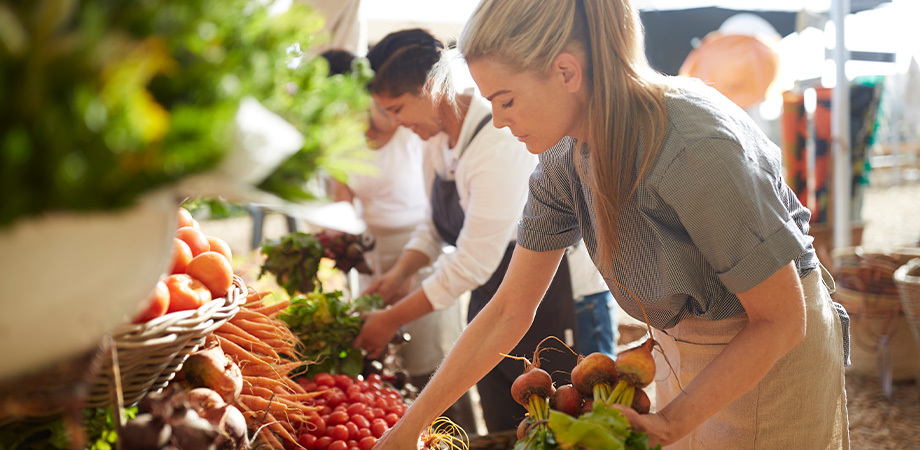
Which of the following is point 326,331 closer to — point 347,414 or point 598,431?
point 347,414

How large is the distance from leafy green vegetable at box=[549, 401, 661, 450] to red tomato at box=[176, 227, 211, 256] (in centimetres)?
76

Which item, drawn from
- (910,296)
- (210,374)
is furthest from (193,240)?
(910,296)

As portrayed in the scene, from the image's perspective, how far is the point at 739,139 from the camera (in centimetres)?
117

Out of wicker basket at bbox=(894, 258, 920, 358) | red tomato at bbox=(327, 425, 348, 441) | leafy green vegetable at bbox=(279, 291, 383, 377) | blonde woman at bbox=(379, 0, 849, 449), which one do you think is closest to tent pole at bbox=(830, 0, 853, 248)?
wicker basket at bbox=(894, 258, 920, 358)

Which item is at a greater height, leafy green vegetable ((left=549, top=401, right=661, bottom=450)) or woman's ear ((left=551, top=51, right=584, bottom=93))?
woman's ear ((left=551, top=51, right=584, bottom=93))

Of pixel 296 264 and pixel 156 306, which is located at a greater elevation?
pixel 156 306

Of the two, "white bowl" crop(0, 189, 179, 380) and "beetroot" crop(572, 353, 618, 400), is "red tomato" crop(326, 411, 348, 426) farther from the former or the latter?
"white bowl" crop(0, 189, 179, 380)

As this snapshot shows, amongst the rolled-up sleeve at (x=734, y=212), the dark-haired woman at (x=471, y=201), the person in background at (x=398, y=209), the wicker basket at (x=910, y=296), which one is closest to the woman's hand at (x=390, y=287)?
the person in background at (x=398, y=209)

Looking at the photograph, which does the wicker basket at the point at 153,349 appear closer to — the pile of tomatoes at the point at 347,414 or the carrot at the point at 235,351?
the carrot at the point at 235,351

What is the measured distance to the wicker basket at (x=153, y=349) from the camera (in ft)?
2.81

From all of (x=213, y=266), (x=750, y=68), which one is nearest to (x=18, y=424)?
(x=213, y=266)

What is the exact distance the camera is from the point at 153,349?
903 millimetres

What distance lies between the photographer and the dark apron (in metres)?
2.27

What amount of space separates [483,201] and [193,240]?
1.08 metres
